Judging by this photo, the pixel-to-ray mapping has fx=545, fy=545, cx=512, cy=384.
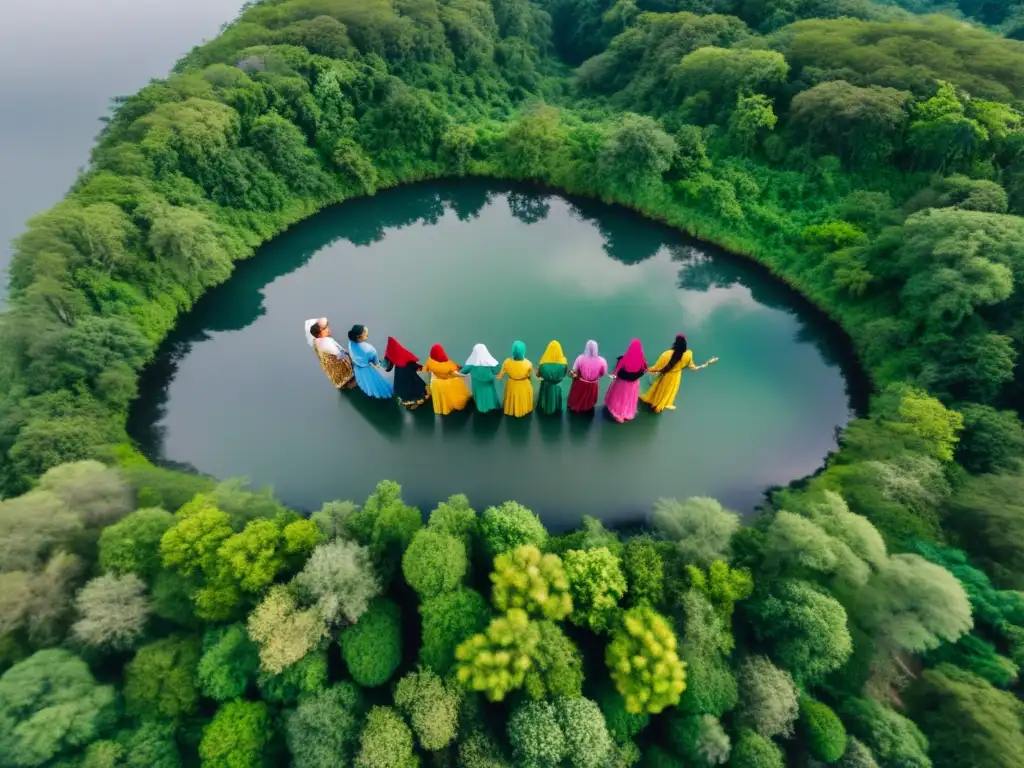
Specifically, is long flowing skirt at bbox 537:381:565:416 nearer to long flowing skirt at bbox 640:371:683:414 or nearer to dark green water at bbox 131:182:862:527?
dark green water at bbox 131:182:862:527

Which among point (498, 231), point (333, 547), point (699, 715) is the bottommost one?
point (699, 715)

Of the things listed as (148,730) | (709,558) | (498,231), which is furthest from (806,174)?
(148,730)

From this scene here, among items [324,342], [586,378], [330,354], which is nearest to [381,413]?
[330,354]

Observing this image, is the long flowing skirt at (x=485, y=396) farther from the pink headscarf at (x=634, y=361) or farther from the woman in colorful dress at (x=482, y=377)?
the pink headscarf at (x=634, y=361)

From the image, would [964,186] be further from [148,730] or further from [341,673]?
[148,730]

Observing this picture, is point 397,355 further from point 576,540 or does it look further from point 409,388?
point 576,540

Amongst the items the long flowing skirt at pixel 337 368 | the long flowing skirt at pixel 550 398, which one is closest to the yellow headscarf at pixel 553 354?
the long flowing skirt at pixel 550 398

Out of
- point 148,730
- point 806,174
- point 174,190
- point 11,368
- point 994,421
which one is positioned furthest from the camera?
point 806,174
